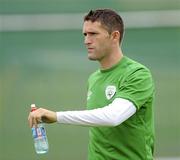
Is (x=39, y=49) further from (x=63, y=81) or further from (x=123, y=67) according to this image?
(x=123, y=67)

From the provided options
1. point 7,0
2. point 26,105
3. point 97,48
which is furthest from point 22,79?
point 97,48

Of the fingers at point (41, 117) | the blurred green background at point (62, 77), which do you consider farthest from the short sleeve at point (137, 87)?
the blurred green background at point (62, 77)

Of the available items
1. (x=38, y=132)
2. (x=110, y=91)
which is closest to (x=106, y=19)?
(x=110, y=91)

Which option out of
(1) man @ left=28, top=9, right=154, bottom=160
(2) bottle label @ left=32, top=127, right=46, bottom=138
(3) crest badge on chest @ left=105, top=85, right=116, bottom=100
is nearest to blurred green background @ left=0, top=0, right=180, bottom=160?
(1) man @ left=28, top=9, right=154, bottom=160

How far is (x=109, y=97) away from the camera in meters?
4.00

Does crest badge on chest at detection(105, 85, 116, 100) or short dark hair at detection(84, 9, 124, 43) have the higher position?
short dark hair at detection(84, 9, 124, 43)

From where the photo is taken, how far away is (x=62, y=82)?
7.16 meters

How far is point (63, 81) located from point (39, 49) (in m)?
0.43

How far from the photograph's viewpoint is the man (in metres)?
3.89

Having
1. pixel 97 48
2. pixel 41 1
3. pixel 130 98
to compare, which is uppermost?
pixel 41 1

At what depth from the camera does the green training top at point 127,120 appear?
155 inches

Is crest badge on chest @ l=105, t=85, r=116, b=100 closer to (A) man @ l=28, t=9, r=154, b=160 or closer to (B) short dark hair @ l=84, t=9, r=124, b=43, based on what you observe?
(A) man @ l=28, t=9, r=154, b=160

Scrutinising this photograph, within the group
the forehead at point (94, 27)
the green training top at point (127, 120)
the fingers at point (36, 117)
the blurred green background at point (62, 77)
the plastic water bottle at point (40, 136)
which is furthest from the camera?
the blurred green background at point (62, 77)

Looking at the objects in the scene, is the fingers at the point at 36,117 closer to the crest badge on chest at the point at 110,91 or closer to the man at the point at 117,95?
the man at the point at 117,95
